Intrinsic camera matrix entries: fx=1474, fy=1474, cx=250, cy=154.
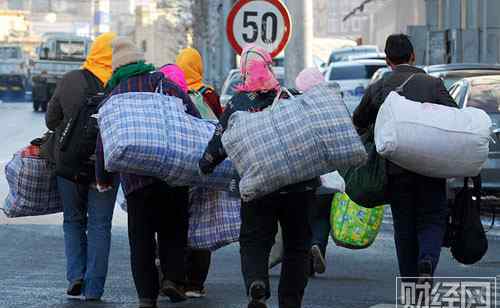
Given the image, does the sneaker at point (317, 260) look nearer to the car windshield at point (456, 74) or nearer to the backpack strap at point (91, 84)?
the backpack strap at point (91, 84)

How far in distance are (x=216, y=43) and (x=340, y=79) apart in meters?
17.0

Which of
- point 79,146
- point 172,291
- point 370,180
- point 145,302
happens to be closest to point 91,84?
point 79,146

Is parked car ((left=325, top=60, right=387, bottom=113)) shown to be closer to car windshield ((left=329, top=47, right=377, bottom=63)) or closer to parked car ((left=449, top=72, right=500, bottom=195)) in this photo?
car windshield ((left=329, top=47, right=377, bottom=63))

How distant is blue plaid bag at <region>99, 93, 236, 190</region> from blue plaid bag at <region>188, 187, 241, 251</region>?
1.03ft

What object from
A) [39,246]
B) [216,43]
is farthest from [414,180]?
[216,43]

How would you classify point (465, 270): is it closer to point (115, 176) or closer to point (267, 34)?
point (115, 176)

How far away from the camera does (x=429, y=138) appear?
26.7 ft

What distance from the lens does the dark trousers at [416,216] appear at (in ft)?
26.9

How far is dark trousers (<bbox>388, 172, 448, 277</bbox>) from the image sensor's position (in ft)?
26.9

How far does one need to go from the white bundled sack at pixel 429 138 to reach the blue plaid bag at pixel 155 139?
3.14 feet

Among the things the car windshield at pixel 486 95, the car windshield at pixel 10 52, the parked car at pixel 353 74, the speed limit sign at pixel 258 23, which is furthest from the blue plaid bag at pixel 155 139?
the car windshield at pixel 10 52

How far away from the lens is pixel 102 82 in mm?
9398

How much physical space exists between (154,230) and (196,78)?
1816 millimetres

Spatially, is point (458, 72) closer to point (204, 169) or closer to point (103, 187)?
point (103, 187)
